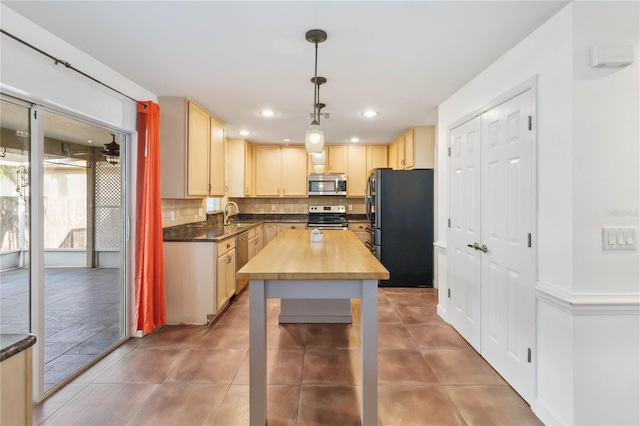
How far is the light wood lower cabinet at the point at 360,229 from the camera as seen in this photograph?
212 inches

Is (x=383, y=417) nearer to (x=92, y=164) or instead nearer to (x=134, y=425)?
(x=134, y=425)

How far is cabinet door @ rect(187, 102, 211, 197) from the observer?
3165mm

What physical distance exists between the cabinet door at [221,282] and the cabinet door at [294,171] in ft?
8.03

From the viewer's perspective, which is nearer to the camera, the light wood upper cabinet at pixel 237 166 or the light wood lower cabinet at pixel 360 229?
the light wood upper cabinet at pixel 237 166

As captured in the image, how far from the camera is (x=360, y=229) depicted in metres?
5.43

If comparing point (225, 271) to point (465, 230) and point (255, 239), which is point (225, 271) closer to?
point (255, 239)

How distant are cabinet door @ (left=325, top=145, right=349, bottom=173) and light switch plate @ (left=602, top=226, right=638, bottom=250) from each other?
14.0 feet

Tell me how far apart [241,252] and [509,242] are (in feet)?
9.85

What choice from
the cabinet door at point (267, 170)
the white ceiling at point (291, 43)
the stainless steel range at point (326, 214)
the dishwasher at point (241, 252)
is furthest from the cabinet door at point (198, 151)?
the stainless steel range at point (326, 214)

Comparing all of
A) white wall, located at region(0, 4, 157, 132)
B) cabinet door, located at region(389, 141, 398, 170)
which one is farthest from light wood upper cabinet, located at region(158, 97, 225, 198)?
cabinet door, located at region(389, 141, 398, 170)

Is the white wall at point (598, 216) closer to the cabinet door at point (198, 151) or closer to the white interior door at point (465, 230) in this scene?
the white interior door at point (465, 230)

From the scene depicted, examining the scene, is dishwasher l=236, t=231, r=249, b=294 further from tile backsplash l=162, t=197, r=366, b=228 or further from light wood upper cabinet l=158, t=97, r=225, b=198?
tile backsplash l=162, t=197, r=366, b=228

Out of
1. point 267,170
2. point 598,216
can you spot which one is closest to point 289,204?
point 267,170

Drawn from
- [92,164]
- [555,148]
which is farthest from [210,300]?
[555,148]
